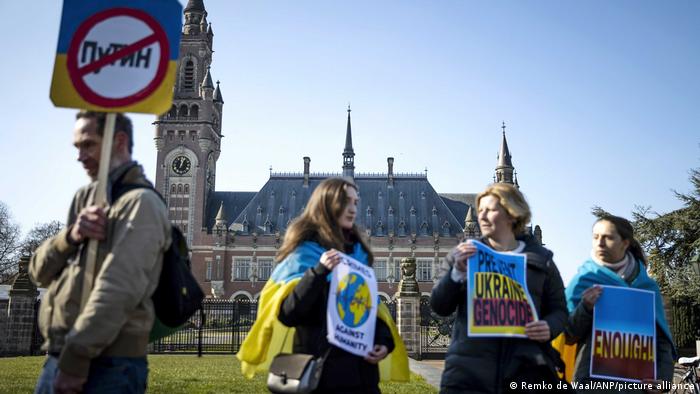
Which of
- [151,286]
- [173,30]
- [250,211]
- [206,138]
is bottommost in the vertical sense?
[151,286]

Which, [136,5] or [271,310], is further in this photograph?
[271,310]

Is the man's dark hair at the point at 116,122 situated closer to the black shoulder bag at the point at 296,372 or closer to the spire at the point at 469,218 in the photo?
the black shoulder bag at the point at 296,372

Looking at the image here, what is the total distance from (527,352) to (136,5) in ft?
9.82

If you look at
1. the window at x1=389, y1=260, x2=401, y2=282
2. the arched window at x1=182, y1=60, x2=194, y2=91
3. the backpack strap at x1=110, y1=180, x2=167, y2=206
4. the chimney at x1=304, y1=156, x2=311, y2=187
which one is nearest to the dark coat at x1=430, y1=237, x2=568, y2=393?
the backpack strap at x1=110, y1=180, x2=167, y2=206

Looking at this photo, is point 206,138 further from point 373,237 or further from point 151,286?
point 151,286

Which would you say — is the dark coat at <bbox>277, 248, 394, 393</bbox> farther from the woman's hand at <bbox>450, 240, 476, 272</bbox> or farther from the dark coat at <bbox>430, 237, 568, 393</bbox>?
the woman's hand at <bbox>450, 240, 476, 272</bbox>

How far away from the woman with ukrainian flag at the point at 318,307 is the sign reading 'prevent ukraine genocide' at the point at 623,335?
1399 mm

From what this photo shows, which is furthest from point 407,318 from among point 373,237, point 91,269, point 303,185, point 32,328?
point 303,185

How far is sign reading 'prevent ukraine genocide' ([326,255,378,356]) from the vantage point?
3.63 meters

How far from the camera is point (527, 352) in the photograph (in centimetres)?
371

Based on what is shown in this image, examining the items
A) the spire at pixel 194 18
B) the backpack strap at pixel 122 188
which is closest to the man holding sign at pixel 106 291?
the backpack strap at pixel 122 188

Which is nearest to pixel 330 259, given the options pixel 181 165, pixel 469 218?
pixel 469 218

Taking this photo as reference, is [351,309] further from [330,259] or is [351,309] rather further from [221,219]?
[221,219]

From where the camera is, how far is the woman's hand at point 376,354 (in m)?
3.74
